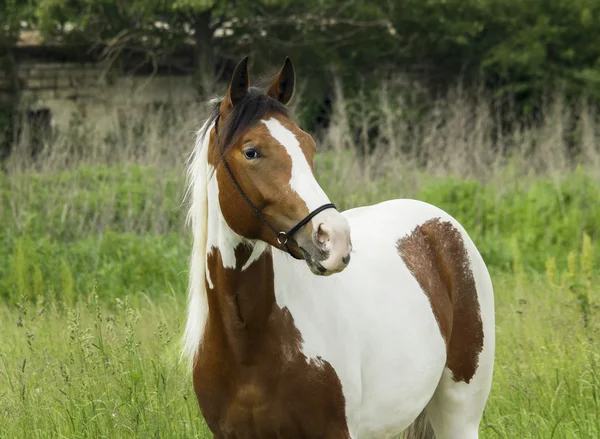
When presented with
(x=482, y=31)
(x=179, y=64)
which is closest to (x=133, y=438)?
(x=179, y=64)

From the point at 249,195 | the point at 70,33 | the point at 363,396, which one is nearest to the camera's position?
the point at 249,195

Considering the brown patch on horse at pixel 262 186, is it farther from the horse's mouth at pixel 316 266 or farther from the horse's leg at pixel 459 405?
the horse's leg at pixel 459 405

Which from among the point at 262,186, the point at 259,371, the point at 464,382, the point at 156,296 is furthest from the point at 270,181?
the point at 156,296

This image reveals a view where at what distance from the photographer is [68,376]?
4223 mm

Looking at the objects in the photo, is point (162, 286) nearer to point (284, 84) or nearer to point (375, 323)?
point (375, 323)

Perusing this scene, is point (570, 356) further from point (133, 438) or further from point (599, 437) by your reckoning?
point (133, 438)

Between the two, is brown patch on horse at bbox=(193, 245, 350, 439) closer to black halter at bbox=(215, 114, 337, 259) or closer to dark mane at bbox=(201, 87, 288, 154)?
black halter at bbox=(215, 114, 337, 259)

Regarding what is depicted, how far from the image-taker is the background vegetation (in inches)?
177

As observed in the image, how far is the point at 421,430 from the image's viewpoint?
4.17 m

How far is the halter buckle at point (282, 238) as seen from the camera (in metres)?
2.89

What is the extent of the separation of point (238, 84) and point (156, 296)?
15.8ft

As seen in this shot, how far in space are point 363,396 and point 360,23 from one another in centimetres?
1854

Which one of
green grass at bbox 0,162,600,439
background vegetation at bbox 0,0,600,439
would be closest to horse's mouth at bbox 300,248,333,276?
green grass at bbox 0,162,600,439

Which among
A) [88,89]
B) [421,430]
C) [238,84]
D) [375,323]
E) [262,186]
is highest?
[88,89]
